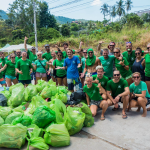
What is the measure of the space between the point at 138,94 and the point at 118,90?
0.46 meters

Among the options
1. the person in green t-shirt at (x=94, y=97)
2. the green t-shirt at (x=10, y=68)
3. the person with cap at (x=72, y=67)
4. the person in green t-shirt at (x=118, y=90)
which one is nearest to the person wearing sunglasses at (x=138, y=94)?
the person in green t-shirt at (x=118, y=90)

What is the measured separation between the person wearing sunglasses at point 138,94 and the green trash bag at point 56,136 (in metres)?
1.94

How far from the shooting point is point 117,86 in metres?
3.64

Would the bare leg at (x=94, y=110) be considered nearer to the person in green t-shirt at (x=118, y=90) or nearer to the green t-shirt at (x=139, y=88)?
the person in green t-shirt at (x=118, y=90)

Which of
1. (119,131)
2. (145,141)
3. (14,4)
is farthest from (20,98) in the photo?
(14,4)

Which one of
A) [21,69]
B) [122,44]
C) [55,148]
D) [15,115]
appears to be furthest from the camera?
[122,44]

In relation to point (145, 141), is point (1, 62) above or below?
above

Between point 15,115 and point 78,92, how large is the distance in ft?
5.69

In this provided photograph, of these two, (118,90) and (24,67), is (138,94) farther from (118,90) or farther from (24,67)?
(24,67)

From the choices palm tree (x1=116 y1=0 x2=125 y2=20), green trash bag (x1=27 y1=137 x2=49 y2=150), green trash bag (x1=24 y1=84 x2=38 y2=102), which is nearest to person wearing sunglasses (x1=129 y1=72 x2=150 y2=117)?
green trash bag (x1=27 y1=137 x2=49 y2=150)

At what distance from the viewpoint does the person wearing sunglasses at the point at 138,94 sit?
3416 mm

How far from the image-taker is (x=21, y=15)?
41.9 m

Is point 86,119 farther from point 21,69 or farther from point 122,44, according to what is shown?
point 122,44

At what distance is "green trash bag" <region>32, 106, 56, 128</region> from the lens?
8.74 ft
